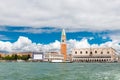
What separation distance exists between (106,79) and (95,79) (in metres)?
1.53

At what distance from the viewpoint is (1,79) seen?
41.8m

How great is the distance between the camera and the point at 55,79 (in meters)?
41.0

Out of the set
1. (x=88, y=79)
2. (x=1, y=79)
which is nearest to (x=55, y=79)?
(x=88, y=79)

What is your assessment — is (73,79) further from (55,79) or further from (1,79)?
(1,79)

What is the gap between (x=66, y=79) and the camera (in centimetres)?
4128

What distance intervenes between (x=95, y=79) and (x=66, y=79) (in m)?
3.81

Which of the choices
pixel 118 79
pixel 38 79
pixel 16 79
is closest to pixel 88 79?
pixel 118 79

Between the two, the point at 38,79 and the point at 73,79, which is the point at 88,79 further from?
the point at 38,79

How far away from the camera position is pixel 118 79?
39688 millimetres

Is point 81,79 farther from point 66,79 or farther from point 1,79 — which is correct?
point 1,79

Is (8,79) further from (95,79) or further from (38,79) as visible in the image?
(95,79)

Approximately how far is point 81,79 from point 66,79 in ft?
6.50

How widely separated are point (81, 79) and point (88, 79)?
3.20 ft

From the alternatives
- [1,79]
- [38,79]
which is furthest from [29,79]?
[1,79]
